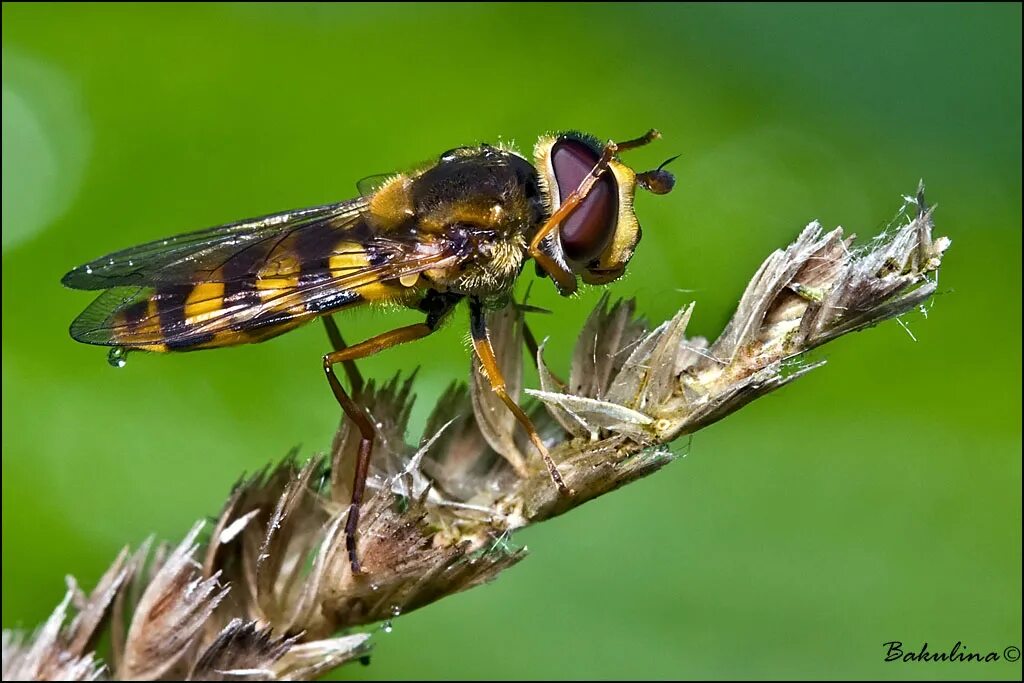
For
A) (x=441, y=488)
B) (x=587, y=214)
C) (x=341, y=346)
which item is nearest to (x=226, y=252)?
(x=341, y=346)

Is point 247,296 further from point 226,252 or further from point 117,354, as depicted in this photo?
point 117,354

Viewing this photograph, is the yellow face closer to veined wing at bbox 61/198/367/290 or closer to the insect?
the insect

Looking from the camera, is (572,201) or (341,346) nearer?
(572,201)

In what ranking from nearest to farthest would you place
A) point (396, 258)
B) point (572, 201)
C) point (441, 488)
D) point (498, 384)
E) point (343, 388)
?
point (441, 488), point (498, 384), point (343, 388), point (572, 201), point (396, 258)

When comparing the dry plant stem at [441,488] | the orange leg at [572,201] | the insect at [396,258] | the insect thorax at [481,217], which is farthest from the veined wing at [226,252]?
the dry plant stem at [441,488]

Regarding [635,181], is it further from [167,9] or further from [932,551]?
[167,9]

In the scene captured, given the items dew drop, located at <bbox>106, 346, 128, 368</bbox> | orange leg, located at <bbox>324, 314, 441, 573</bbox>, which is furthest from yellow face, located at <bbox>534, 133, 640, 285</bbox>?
dew drop, located at <bbox>106, 346, 128, 368</bbox>

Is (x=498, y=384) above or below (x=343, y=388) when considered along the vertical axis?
below

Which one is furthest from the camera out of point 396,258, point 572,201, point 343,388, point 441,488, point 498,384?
point 396,258
